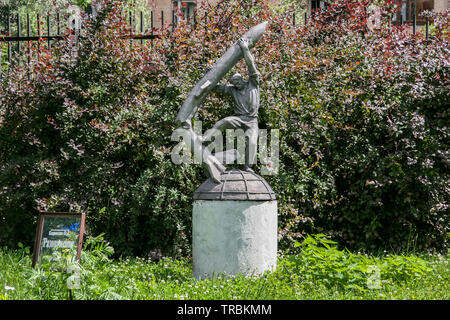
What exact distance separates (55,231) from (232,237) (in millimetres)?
1995

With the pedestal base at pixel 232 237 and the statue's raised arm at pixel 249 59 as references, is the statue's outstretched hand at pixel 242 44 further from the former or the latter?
the pedestal base at pixel 232 237

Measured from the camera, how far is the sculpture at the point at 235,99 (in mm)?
4559

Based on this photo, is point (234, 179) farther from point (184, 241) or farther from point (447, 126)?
point (447, 126)

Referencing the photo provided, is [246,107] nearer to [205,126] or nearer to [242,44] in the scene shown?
[242,44]

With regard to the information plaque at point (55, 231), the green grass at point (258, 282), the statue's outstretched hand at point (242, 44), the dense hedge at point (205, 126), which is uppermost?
the statue's outstretched hand at point (242, 44)

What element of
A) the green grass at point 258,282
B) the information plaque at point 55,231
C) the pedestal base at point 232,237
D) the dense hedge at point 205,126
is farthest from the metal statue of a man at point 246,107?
the information plaque at point 55,231

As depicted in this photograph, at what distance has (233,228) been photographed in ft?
14.2

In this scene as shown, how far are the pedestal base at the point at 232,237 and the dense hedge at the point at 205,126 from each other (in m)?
1.34

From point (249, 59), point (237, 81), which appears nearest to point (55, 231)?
point (237, 81)

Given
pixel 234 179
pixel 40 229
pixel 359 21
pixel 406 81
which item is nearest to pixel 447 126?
pixel 406 81

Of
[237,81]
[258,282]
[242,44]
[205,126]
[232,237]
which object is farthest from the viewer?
[205,126]

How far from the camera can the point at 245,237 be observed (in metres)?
4.35

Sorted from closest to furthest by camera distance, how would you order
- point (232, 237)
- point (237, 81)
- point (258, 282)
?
point (258, 282) < point (232, 237) < point (237, 81)

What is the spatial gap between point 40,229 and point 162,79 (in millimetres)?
2609
